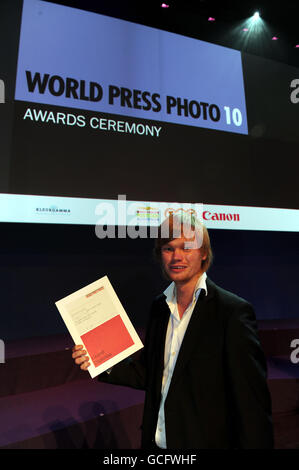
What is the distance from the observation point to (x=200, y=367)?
2.93 feet

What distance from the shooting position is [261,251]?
10.5ft

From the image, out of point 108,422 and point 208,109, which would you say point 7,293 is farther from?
point 208,109

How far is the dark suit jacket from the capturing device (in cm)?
83

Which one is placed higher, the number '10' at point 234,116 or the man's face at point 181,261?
the number '10' at point 234,116

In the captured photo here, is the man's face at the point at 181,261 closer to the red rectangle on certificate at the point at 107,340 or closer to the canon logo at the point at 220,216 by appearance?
the red rectangle on certificate at the point at 107,340

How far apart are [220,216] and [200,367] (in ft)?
6.18

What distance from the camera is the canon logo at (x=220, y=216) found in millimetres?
2584

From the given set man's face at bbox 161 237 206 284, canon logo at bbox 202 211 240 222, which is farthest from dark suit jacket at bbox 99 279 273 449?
canon logo at bbox 202 211 240 222

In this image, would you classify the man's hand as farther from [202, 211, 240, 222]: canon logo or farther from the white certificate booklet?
[202, 211, 240, 222]: canon logo

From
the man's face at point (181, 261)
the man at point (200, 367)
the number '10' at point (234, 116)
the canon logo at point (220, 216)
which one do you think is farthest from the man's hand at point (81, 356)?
the number '10' at point (234, 116)

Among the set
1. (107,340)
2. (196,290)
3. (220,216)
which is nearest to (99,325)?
(107,340)

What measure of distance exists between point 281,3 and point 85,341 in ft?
13.6

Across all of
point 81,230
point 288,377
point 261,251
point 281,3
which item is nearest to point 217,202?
point 261,251
